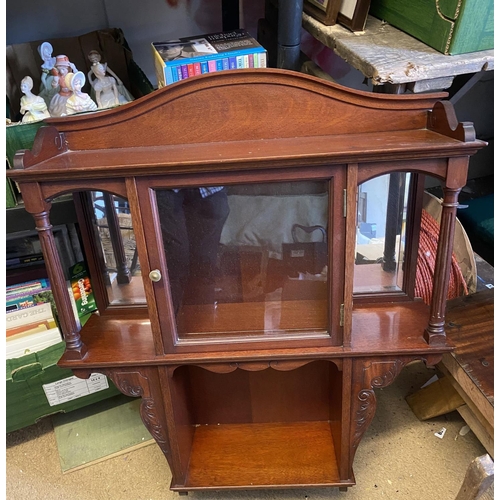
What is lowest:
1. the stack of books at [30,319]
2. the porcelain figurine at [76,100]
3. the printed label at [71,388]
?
the printed label at [71,388]

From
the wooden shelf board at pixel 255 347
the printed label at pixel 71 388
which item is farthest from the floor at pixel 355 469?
the wooden shelf board at pixel 255 347

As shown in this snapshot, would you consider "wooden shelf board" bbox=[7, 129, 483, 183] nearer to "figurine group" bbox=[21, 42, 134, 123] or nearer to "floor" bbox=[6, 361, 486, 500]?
"figurine group" bbox=[21, 42, 134, 123]

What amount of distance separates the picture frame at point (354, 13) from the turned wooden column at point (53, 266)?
0.75 m

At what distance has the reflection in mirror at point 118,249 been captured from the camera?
3.36ft

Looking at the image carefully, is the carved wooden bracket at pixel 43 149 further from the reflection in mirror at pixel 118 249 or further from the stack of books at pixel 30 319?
the stack of books at pixel 30 319

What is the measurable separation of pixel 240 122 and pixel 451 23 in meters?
0.44

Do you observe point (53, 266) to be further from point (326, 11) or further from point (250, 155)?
point (326, 11)

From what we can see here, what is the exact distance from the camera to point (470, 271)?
138cm

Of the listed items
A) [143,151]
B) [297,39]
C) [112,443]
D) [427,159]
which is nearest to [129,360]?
[143,151]

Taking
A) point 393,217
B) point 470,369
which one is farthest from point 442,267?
point 470,369

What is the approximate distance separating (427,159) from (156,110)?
0.51 metres

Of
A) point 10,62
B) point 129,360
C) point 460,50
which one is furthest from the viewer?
point 10,62

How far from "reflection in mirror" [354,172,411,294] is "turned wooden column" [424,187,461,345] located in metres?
0.14

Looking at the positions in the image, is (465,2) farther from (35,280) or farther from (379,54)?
(35,280)
